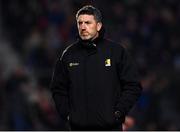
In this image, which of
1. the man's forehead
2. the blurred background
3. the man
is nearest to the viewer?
the man

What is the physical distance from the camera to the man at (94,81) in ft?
26.0

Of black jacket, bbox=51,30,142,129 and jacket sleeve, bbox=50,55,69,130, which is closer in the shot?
black jacket, bbox=51,30,142,129

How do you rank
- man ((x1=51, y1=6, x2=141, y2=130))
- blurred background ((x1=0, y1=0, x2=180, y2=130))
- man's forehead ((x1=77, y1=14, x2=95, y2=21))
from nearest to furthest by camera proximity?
1. man ((x1=51, y1=6, x2=141, y2=130))
2. man's forehead ((x1=77, y1=14, x2=95, y2=21))
3. blurred background ((x1=0, y1=0, x2=180, y2=130))

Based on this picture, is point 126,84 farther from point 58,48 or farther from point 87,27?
point 58,48

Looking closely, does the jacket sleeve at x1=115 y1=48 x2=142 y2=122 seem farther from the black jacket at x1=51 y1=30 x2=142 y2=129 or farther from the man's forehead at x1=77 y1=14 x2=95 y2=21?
the man's forehead at x1=77 y1=14 x2=95 y2=21

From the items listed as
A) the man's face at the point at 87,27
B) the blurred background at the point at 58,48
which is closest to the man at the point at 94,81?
the man's face at the point at 87,27

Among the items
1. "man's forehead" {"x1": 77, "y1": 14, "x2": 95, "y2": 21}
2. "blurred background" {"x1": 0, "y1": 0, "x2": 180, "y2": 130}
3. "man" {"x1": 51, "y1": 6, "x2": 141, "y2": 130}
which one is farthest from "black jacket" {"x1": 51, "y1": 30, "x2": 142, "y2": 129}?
"blurred background" {"x1": 0, "y1": 0, "x2": 180, "y2": 130}

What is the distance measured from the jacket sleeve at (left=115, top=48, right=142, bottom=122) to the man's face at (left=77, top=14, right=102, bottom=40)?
350 millimetres

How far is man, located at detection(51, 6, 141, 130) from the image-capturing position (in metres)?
7.91

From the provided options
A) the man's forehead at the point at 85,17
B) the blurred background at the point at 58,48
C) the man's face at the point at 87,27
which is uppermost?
the man's forehead at the point at 85,17

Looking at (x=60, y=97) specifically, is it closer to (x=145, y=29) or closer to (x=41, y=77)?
(x=41, y=77)

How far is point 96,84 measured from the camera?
26.0ft

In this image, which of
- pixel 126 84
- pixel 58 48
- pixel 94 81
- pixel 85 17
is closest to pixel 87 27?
pixel 85 17

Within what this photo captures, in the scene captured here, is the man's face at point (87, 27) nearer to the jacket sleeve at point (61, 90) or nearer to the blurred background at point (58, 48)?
the jacket sleeve at point (61, 90)
